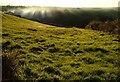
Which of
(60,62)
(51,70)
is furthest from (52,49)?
(51,70)

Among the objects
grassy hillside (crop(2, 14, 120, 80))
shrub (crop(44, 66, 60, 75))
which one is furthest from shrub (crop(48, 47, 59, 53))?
shrub (crop(44, 66, 60, 75))

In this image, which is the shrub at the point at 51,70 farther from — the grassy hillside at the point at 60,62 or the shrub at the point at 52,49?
the shrub at the point at 52,49

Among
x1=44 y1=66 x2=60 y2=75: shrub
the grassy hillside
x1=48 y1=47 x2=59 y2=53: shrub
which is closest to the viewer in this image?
the grassy hillside

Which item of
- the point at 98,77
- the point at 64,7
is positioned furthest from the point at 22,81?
the point at 64,7

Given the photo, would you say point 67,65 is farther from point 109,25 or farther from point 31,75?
point 109,25

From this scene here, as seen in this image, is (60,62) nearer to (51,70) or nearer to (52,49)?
(51,70)

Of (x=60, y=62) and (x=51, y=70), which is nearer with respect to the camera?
(x=51, y=70)

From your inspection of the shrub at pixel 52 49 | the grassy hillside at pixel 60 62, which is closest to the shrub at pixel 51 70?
the grassy hillside at pixel 60 62

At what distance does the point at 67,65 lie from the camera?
22.8 meters

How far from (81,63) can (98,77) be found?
4.22 m

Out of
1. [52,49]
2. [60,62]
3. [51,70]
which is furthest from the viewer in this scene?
[52,49]

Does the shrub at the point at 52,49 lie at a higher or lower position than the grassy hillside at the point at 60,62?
lower

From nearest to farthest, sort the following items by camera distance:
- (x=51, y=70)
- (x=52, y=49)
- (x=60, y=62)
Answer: (x=51, y=70), (x=60, y=62), (x=52, y=49)

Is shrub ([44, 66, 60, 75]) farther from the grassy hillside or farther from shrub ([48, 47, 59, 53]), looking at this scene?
shrub ([48, 47, 59, 53])
